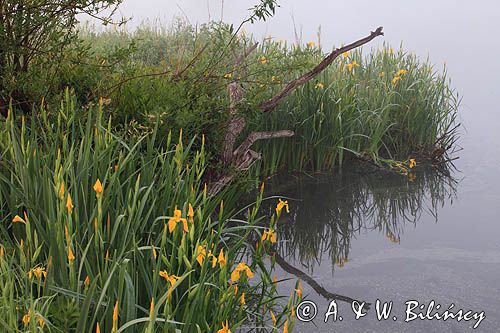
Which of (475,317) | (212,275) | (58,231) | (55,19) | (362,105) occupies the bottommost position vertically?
(475,317)

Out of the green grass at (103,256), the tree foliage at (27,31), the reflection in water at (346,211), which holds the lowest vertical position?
the reflection in water at (346,211)

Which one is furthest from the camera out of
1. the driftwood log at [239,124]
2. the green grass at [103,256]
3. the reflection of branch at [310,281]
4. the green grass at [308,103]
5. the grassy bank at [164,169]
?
the driftwood log at [239,124]

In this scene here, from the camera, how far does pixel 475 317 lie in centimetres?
405

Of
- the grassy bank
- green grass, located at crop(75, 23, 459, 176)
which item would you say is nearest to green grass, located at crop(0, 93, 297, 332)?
the grassy bank

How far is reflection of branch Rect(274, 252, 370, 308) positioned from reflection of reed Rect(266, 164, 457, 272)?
0.31 feet

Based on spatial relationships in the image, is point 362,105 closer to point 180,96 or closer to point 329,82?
point 329,82

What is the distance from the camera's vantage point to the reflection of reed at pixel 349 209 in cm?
515

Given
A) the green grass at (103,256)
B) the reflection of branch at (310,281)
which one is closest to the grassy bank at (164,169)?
the green grass at (103,256)

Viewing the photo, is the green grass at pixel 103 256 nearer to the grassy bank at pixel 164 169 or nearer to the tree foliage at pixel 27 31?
the grassy bank at pixel 164 169

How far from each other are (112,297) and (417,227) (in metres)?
3.64

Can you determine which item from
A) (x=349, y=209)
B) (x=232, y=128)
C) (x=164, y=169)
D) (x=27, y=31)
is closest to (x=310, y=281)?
(x=164, y=169)

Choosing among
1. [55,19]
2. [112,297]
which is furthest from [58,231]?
[55,19]

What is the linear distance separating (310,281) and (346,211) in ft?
5.41

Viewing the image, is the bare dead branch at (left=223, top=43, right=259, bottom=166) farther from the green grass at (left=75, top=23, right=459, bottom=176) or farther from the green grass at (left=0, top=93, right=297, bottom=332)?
the green grass at (left=0, top=93, right=297, bottom=332)
